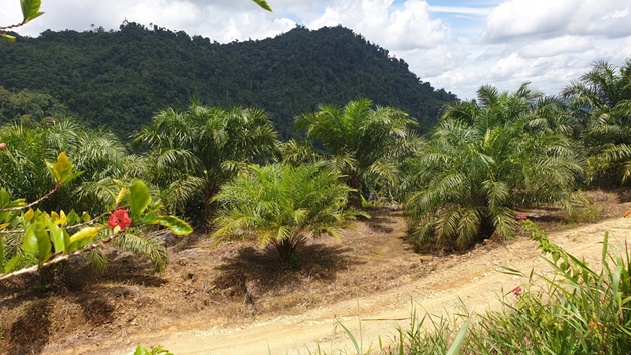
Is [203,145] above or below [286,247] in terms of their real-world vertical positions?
above

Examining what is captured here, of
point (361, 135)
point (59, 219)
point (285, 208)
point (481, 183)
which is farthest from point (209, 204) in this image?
point (59, 219)

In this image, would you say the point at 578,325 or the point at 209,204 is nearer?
the point at 578,325

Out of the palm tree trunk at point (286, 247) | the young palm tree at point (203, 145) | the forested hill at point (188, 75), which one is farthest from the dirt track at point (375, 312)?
the forested hill at point (188, 75)

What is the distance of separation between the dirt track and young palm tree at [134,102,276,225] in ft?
14.3

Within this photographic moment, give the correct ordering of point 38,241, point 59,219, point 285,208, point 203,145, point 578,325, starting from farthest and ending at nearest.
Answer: point 203,145 < point 285,208 < point 578,325 < point 59,219 < point 38,241

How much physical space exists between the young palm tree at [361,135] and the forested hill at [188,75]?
20.2 meters

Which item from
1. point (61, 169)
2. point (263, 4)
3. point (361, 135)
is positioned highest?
point (361, 135)

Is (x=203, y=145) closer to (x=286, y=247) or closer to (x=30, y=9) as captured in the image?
(x=286, y=247)

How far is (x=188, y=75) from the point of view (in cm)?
5247

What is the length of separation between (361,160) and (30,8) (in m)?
10.2

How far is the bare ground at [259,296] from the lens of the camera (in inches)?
201

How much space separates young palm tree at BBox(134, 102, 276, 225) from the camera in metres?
9.38

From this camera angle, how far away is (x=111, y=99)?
34.0 metres

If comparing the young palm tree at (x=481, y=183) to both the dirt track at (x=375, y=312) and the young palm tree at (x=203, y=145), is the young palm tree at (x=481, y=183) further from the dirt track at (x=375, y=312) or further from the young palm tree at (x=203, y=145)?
the young palm tree at (x=203, y=145)
